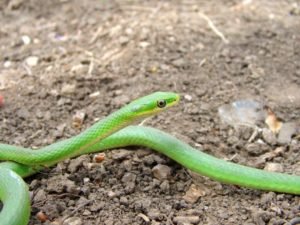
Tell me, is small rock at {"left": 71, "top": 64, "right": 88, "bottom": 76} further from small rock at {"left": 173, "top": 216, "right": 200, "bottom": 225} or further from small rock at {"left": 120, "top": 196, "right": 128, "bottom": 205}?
small rock at {"left": 173, "top": 216, "right": 200, "bottom": 225}

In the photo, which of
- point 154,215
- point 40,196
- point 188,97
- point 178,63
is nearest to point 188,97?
point 188,97

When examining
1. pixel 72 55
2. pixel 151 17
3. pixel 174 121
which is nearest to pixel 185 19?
pixel 151 17

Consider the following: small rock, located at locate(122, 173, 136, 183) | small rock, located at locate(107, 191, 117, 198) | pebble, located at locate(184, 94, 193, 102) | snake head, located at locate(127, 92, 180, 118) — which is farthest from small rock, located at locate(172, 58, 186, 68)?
small rock, located at locate(107, 191, 117, 198)

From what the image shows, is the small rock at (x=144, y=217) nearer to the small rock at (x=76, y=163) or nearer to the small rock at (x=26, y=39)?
the small rock at (x=76, y=163)

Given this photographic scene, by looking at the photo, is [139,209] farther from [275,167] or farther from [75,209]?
[275,167]

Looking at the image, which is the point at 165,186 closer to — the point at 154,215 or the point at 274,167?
the point at 154,215

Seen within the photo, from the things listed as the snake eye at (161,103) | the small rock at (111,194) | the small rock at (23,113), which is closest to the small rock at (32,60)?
the small rock at (23,113)
